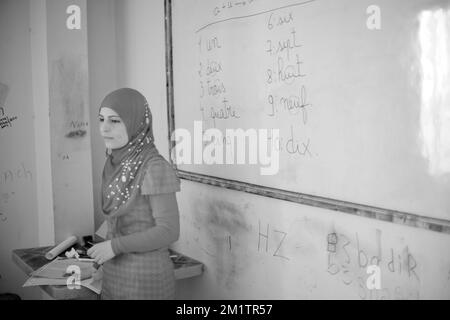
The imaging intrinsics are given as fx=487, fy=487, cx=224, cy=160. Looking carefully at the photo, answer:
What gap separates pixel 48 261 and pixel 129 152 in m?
0.84

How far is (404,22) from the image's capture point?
116 centimetres

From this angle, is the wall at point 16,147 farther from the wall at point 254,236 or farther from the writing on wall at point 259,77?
the writing on wall at point 259,77

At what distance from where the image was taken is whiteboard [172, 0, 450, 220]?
1126 millimetres

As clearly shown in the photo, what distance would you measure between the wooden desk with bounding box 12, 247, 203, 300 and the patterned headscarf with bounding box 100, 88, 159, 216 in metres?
0.40

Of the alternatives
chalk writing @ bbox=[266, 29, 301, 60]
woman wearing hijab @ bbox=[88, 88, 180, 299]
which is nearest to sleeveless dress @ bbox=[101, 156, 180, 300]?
woman wearing hijab @ bbox=[88, 88, 180, 299]

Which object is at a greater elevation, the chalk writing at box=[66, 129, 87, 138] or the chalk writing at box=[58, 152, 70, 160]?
the chalk writing at box=[66, 129, 87, 138]

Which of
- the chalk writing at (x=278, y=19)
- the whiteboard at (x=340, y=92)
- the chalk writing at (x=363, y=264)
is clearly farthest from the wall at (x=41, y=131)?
the chalk writing at (x=363, y=264)

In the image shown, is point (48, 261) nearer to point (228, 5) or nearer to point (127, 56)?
point (127, 56)

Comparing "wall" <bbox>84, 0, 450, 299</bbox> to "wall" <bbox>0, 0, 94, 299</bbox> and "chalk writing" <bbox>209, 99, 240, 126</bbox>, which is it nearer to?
"wall" <bbox>0, 0, 94, 299</bbox>

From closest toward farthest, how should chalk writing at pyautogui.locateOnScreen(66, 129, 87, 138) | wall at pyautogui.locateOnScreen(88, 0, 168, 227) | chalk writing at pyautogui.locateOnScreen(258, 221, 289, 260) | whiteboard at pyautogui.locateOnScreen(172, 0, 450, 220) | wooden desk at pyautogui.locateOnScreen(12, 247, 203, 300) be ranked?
1. whiteboard at pyautogui.locateOnScreen(172, 0, 450, 220)
2. chalk writing at pyautogui.locateOnScreen(258, 221, 289, 260)
3. wooden desk at pyautogui.locateOnScreen(12, 247, 203, 300)
4. wall at pyautogui.locateOnScreen(88, 0, 168, 227)
5. chalk writing at pyautogui.locateOnScreen(66, 129, 87, 138)

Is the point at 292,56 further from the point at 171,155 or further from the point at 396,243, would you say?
the point at 171,155

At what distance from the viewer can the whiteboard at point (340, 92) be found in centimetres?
113

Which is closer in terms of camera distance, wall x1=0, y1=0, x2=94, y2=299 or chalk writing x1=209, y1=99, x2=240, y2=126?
chalk writing x1=209, y1=99, x2=240, y2=126
